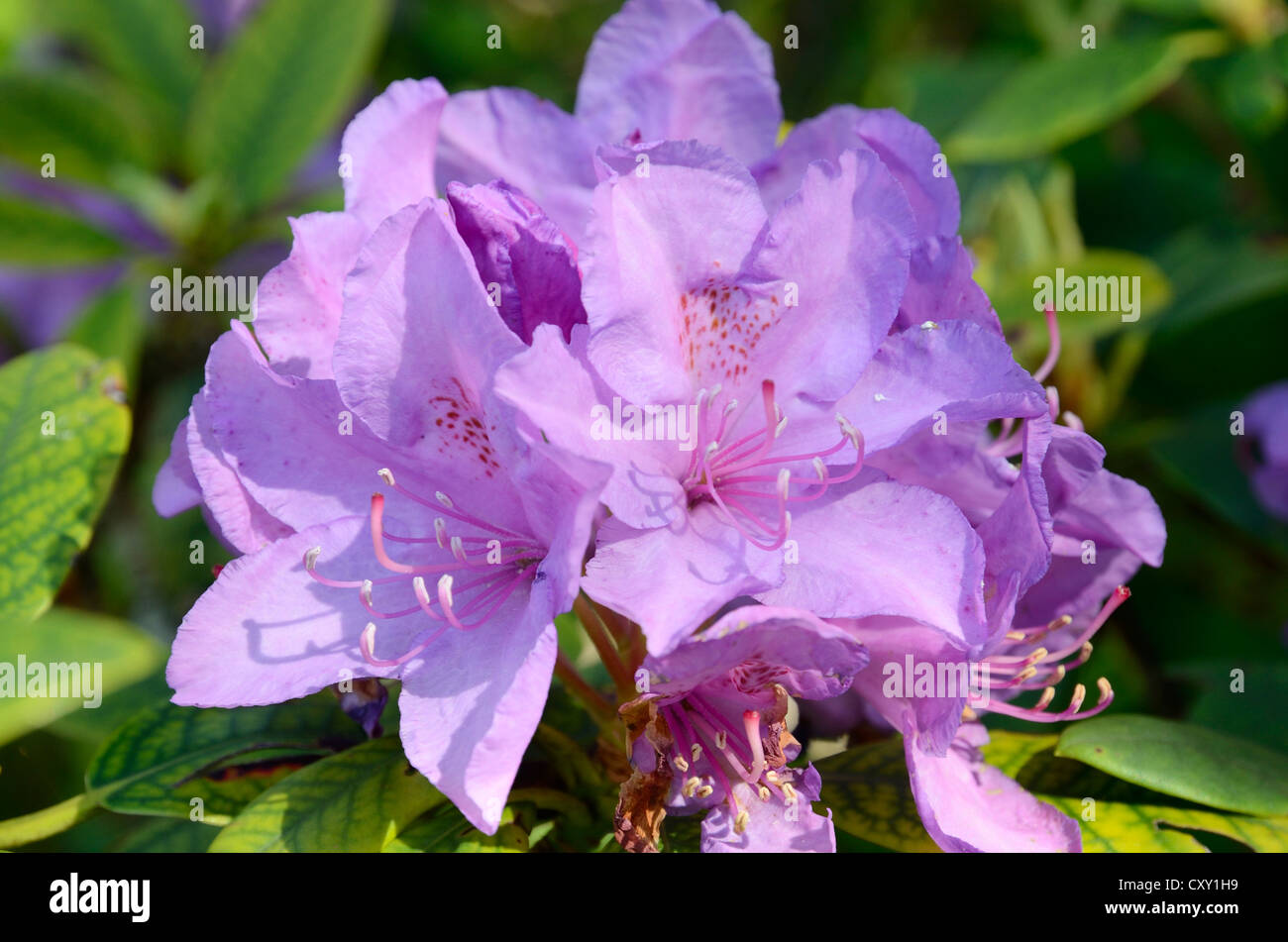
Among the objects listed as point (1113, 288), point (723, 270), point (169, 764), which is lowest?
point (169, 764)

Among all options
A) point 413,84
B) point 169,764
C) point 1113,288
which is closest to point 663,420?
point 413,84

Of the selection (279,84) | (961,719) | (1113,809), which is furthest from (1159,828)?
(279,84)

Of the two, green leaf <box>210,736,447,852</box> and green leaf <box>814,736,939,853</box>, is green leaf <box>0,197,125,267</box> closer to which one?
green leaf <box>210,736,447,852</box>

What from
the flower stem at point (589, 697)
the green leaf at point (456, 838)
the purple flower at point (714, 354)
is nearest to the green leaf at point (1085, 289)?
the purple flower at point (714, 354)

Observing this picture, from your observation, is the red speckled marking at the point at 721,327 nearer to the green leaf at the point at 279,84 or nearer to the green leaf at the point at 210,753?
the green leaf at the point at 210,753
